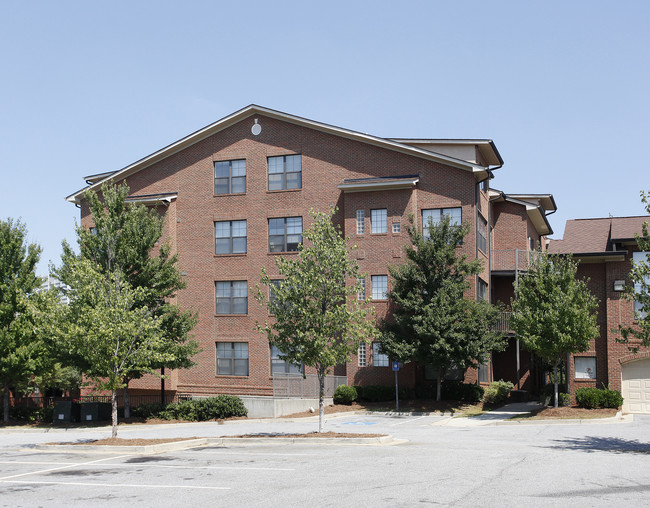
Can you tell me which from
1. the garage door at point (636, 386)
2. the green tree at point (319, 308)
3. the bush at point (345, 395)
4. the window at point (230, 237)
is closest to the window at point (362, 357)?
the bush at point (345, 395)

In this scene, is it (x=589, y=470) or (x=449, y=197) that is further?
(x=449, y=197)

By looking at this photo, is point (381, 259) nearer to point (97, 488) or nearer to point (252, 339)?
point (252, 339)

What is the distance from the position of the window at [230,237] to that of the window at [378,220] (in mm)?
7576

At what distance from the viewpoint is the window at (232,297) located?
4003 cm

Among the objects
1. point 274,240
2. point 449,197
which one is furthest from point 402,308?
point 274,240

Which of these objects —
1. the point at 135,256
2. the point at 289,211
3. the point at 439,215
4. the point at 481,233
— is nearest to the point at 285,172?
the point at 289,211

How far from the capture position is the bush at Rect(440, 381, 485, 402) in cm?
3380

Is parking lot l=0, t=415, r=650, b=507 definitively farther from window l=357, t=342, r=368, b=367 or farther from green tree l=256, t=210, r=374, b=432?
window l=357, t=342, r=368, b=367

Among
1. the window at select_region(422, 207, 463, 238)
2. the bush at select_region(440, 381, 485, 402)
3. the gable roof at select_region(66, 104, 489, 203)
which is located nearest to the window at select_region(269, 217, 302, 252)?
the gable roof at select_region(66, 104, 489, 203)

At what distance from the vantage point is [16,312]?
33844mm

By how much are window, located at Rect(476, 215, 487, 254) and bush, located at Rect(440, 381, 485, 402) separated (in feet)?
23.1

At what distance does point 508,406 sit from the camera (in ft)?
116

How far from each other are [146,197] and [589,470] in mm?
31510

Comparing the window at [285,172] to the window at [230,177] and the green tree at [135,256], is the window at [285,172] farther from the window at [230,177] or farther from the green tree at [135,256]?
the green tree at [135,256]
